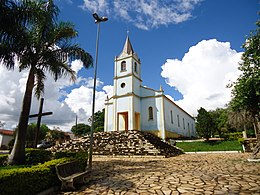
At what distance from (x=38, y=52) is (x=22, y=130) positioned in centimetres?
386

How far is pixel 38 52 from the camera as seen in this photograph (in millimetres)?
9008

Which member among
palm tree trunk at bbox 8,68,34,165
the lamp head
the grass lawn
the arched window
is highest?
the lamp head

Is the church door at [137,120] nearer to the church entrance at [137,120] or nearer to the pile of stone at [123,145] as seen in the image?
the church entrance at [137,120]

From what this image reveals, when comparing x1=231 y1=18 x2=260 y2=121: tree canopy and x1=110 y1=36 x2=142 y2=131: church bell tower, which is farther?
x1=110 y1=36 x2=142 y2=131: church bell tower

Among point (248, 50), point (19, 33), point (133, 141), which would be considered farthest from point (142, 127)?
point (19, 33)

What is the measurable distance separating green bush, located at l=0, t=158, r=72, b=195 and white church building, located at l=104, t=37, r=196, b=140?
18.3 m

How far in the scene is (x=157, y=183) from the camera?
5273mm

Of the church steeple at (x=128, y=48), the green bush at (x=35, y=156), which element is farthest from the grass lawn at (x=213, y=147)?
the church steeple at (x=128, y=48)

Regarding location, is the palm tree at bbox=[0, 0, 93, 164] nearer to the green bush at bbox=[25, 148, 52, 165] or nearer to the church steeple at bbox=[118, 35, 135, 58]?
the green bush at bbox=[25, 148, 52, 165]

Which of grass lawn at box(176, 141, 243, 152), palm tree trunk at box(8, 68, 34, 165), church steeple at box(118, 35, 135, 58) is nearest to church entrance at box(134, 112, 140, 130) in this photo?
grass lawn at box(176, 141, 243, 152)

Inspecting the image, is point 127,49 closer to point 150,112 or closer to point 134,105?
point 134,105

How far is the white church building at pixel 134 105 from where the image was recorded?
24250mm

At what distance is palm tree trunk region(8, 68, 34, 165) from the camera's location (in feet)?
25.6

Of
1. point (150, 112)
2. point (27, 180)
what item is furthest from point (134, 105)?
point (27, 180)
